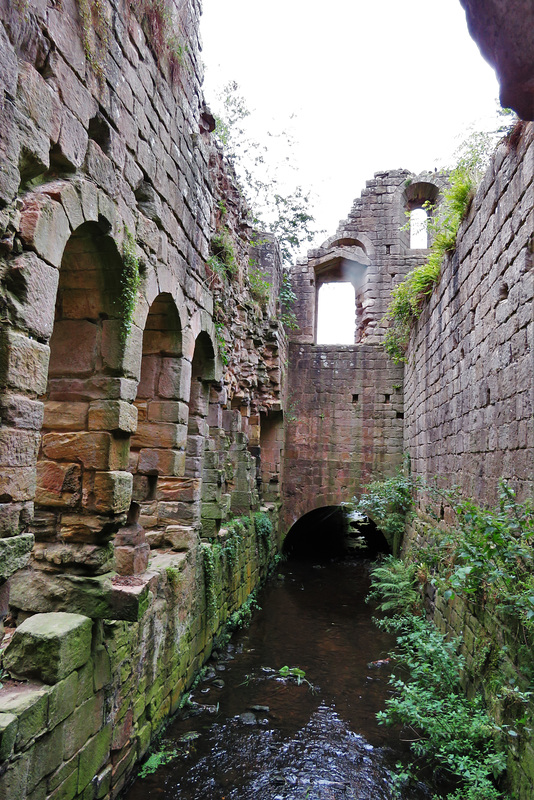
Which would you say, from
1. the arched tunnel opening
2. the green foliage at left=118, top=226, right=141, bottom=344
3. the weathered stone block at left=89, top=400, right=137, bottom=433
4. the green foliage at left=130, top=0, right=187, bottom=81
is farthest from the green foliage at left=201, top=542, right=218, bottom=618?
the arched tunnel opening

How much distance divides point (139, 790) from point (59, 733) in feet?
4.55

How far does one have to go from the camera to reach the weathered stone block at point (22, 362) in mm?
2402

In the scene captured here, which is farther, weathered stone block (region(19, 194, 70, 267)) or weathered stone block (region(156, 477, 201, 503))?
weathered stone block (region(156, 477, 201, 503))

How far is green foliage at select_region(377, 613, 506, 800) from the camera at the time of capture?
3.71 meters

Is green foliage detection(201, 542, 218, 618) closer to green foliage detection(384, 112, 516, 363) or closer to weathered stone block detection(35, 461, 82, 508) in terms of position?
weathered stone block detection(35, 461, 82, 508)

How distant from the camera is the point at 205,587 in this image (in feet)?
19.6

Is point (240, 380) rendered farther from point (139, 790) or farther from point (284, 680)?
point (139, 790)

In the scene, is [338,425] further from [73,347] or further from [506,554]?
[73,347]

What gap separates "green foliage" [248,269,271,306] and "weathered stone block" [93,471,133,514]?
21.7 feet

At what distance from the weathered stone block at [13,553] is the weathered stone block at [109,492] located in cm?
103

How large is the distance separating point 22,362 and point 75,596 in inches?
67.6

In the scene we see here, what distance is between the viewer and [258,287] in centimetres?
1006

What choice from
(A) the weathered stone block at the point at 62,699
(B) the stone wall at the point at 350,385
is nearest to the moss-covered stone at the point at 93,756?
(A) the weathered stone block at the point at 62,699

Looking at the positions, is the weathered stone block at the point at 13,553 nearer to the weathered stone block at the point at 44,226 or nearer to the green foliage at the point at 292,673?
the weathered stone block at the point at 44,226
